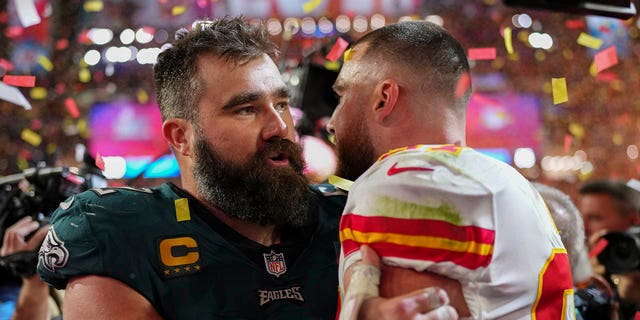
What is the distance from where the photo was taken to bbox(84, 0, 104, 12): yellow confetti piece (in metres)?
9.50

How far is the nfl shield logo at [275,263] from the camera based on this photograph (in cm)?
211

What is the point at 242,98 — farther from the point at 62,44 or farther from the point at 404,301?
the point at 62,44

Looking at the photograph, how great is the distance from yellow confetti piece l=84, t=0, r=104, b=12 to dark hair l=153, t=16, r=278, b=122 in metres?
7.56

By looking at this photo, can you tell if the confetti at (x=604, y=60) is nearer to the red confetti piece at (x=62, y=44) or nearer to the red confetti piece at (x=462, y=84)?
the red confetti piece at (x=462, y=84)

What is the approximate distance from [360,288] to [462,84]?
27.0 inches

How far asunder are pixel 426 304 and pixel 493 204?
0.23 meters

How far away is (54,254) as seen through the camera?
1986 millimetres

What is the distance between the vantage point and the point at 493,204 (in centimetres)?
146

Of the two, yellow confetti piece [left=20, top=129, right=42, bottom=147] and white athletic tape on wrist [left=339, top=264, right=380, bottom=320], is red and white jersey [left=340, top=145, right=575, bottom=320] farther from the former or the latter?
yellow confetti piece [left=20, top=129, right=42, bottom=147]

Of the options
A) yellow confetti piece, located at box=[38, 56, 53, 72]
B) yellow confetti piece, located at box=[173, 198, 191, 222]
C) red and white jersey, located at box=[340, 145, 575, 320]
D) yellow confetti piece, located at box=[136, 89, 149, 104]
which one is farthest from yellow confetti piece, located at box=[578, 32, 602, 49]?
yellow confetti piece, located at box=[136, 89, 149, 104]

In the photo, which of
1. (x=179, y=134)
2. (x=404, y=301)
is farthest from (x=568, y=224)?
(x=404, y=301)

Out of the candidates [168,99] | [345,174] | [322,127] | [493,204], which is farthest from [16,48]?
[493,204]

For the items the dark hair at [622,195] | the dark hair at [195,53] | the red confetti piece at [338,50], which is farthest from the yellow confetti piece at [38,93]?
the dark hair at [195,53]

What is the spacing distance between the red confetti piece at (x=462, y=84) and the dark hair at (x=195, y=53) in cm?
64
